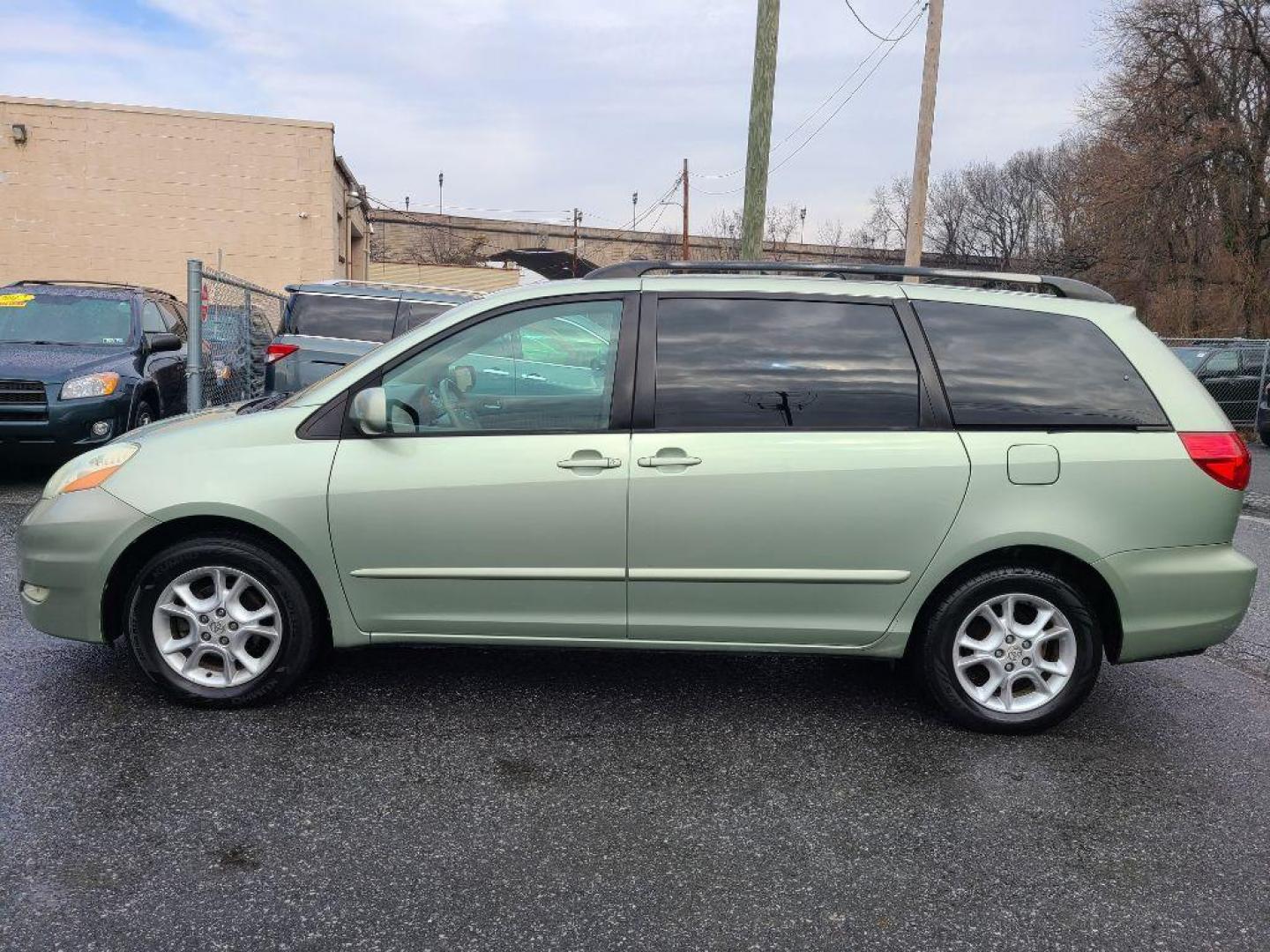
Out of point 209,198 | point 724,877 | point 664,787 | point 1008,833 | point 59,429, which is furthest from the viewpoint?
point 209,198

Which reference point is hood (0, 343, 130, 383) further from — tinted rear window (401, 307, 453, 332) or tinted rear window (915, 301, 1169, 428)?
tinted rear window (915, 301, 1169, 428)

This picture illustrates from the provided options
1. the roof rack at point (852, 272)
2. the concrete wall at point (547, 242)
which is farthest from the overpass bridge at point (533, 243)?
the roof rack at point (852, 272)

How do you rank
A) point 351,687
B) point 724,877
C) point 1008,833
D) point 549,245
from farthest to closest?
1. point 549,245
2. point 351,687
3. point 1008,833
4. point 724,877

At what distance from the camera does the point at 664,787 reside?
3.27m

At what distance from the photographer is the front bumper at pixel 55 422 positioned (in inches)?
309

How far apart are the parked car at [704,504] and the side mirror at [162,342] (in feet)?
18.9

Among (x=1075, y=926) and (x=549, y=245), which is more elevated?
(x=549, y=245)

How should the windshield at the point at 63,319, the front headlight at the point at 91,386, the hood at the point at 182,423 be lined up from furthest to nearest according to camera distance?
1. the windshield at the point at 63,319
2. the front headlight at the point at 91,386
3. the hood at the point at 182,423

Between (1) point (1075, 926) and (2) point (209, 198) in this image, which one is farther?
(2) point (209, 198)

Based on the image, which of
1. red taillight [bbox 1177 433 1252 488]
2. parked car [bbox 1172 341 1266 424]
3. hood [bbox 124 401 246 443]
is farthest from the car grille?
parked car [bbox 1172 341 1266 424]

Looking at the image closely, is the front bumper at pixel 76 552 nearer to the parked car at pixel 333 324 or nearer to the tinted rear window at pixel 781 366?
the tinted rear window at pixel 781 366

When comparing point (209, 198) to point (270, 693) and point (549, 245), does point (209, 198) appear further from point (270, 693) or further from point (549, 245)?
point (549, 245)

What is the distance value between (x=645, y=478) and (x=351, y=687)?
1551mm

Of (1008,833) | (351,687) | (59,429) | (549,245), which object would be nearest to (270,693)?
(351,687)
